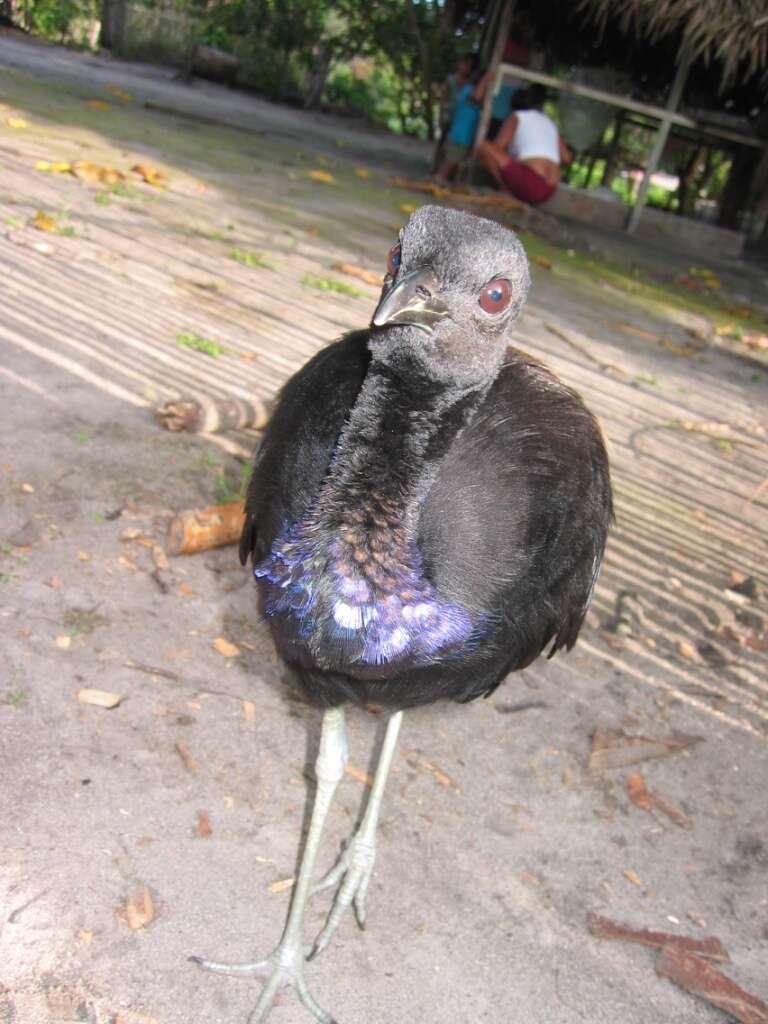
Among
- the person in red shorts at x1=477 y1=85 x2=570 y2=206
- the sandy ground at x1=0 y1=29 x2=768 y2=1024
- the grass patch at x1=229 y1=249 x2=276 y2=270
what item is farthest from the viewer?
the person in red shorts at x1=477 y1=85 x2=570 y2=206

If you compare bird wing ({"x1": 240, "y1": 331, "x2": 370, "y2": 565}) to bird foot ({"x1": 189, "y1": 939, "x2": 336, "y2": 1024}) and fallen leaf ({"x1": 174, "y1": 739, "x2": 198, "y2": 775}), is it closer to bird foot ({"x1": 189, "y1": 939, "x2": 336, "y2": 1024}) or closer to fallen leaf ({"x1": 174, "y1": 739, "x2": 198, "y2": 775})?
fallen leaf ({"x1": 174, "y1": 739, "x2": 198, "y2": 775})

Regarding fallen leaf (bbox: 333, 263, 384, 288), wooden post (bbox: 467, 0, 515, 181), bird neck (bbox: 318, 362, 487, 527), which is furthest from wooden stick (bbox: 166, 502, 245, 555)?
wooden post (bbox: 467, 0, 515, 181)

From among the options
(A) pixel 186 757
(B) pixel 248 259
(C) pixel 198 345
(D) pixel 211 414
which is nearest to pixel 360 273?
(B) pixel 248 259

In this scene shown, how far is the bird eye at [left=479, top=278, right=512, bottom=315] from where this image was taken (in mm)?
2498

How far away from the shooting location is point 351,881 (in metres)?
3.03

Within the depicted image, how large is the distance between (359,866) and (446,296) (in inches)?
68.7

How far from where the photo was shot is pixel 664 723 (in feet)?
13.5

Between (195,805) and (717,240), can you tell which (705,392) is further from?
(717,240)

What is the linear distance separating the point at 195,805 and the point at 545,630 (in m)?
1.25

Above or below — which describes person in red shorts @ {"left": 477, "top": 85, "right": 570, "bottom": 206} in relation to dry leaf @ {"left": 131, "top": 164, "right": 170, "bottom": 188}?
above

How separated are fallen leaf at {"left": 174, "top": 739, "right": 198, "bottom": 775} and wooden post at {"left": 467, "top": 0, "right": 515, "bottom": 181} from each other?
13.3 metres

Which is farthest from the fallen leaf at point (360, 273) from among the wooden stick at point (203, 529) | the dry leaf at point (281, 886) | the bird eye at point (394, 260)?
the dry leaf at point (281, 886)

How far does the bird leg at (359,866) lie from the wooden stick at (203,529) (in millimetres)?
1404

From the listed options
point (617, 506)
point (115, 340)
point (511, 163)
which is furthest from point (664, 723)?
point (511, 163)
